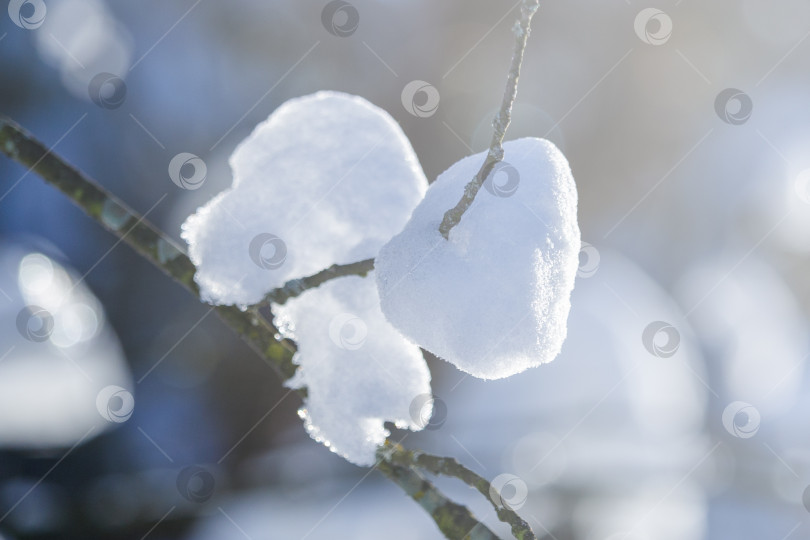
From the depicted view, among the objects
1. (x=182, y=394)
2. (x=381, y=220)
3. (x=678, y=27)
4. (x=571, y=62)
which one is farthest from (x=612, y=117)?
(x=381, y=220)

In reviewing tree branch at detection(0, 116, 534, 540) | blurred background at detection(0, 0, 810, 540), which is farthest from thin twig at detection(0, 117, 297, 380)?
blurred background at detection(0, 0, 810, 540)

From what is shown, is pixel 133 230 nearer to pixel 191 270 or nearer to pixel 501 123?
pixel 191 270

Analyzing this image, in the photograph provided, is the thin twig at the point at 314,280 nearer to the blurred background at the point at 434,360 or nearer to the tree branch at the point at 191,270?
the tree branch at the point at 191,270

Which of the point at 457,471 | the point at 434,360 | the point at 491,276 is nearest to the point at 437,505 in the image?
the point at 457,471

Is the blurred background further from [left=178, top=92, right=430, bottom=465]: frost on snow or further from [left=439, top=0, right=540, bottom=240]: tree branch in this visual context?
[left=439, top=0, right=540, bottom=240]: tree branch

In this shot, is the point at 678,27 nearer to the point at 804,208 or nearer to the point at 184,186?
the point at 804,208
